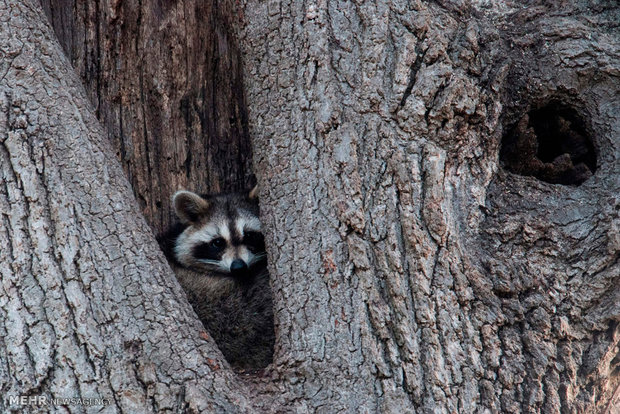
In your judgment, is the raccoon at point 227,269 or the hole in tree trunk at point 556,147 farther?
the raccoon at point 227,269

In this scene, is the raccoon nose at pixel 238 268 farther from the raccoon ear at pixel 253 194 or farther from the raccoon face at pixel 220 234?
the raccoon ear at pixel 253 194

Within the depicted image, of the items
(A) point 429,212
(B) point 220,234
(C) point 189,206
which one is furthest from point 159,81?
(A) point 429,212

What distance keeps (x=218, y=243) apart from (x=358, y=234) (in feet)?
→ 7.13

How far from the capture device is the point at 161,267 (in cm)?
271

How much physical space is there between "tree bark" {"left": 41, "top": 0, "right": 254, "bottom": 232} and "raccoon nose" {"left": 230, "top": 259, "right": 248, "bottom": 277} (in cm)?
60

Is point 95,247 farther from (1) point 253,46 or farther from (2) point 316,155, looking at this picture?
(1) point 253,46

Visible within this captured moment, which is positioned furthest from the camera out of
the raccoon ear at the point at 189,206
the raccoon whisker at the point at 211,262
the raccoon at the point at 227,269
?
the raccoon whisker at the point at 211,262

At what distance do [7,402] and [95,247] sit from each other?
2.03 feet

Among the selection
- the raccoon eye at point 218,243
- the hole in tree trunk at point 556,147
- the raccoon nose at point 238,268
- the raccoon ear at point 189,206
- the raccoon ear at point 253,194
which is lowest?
A: the raccoon nose at point 238,268

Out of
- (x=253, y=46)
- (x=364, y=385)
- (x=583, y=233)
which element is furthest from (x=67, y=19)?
(x=583, y=233)

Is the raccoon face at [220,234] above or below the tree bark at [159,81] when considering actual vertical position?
below

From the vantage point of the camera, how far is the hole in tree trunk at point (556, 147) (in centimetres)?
319

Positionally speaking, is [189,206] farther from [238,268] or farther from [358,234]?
[358,234]

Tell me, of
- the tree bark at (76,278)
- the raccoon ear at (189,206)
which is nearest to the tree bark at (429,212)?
the tree bark at (76,278)
